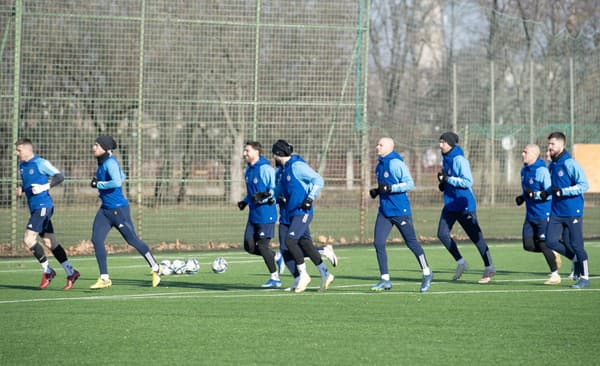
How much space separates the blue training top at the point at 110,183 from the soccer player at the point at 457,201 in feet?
15.8

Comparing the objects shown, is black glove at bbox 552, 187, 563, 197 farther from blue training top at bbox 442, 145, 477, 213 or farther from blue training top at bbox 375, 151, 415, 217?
blue training top at bbox 375, 151, 415, 217

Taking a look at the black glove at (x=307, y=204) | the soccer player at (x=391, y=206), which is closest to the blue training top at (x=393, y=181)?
the soccer player at (x=391, y=206)

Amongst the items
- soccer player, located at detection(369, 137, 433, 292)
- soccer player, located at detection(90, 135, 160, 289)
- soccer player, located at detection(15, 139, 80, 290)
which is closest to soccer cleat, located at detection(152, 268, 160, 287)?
soccer player, located at detection(90, 135, 160, 289)

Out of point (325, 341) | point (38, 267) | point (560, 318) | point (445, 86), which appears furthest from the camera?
point (445, 86)

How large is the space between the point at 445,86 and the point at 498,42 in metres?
2.20

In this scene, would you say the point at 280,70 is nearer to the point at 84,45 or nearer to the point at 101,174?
the point at 84,45

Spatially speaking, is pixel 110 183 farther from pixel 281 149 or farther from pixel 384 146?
pixel 384 146

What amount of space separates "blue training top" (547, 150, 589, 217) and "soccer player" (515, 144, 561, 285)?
1.34 ft

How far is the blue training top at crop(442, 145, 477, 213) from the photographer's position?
48.3ft

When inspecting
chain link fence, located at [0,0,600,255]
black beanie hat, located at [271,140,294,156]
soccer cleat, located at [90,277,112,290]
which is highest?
chain link fence, located at [0,0,600,255]

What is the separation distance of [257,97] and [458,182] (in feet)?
31.2

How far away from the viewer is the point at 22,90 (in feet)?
77.8

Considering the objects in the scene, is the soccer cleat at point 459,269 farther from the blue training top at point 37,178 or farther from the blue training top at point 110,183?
the blue training top at point 37,178

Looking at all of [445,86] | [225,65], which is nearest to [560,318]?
[225,65]
